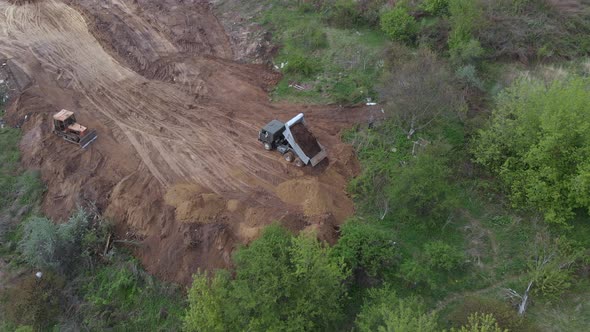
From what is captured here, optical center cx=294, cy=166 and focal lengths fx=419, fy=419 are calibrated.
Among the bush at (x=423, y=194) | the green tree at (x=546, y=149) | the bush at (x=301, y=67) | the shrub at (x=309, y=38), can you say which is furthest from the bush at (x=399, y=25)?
the bush at (x=423, y=194)

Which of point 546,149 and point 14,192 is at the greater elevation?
point 546,149

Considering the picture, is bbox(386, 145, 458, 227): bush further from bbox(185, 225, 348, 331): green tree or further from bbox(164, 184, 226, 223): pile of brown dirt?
bbox(164, 184, 226, 223): pile of brown dirt

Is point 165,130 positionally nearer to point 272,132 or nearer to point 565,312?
point 272,132

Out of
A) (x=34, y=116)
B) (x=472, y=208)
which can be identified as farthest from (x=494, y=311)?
(x=34, y=116)

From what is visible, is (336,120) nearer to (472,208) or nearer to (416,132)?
(416,132)

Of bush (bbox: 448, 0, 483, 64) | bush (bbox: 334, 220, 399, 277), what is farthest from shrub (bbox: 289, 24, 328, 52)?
bush (bbox: 334, 220, 399, 277)

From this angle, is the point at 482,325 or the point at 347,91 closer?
the point at 482,325

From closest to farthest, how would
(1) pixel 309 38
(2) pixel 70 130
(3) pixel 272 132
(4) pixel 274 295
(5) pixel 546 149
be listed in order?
(4) pixel 274 295 → (5) pixel 546 149 → (3) pixel 272 132 → (2) pixel 70 130 → (1) pixel 309 38

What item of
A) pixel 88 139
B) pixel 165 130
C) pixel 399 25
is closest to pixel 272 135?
pixel 165 130
